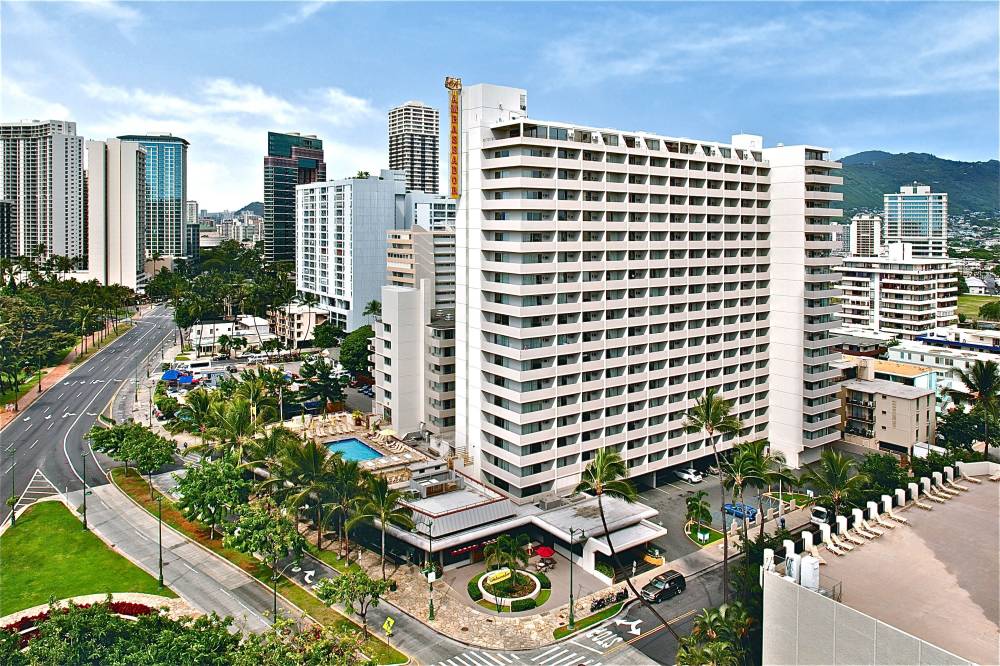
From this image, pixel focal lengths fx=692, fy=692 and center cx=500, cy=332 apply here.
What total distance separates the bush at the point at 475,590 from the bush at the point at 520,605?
3295 millimetres

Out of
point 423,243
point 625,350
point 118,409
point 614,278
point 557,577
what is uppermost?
point 423,243

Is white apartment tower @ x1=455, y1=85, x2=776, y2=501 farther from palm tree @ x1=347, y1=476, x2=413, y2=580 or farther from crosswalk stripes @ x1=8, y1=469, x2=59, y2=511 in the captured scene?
crosswalk stripes @ x1=8, y1=469, x2=59, y2=511

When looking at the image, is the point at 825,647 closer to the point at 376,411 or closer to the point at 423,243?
the point at 376,411

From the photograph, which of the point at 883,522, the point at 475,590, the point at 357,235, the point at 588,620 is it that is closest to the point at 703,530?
the point at 588,620

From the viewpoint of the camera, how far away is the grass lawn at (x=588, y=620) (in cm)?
5591

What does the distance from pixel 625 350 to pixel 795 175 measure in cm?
3508

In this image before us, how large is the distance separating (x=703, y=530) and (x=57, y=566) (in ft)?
210

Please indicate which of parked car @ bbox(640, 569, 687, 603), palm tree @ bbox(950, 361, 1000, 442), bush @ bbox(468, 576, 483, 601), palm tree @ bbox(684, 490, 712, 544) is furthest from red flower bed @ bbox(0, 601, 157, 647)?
palm tree @ bbox(950, 361, 1000, 442)

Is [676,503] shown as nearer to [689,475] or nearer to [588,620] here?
[689,475]

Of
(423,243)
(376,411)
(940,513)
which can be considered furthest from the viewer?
(423,243)

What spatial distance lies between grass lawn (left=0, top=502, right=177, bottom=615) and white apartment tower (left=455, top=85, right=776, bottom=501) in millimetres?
36345

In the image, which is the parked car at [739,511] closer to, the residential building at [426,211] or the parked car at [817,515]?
the parked car at [817,515]

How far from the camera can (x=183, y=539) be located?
2840 inches

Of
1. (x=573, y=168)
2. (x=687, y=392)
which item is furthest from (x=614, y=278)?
(x=687, y=392)
